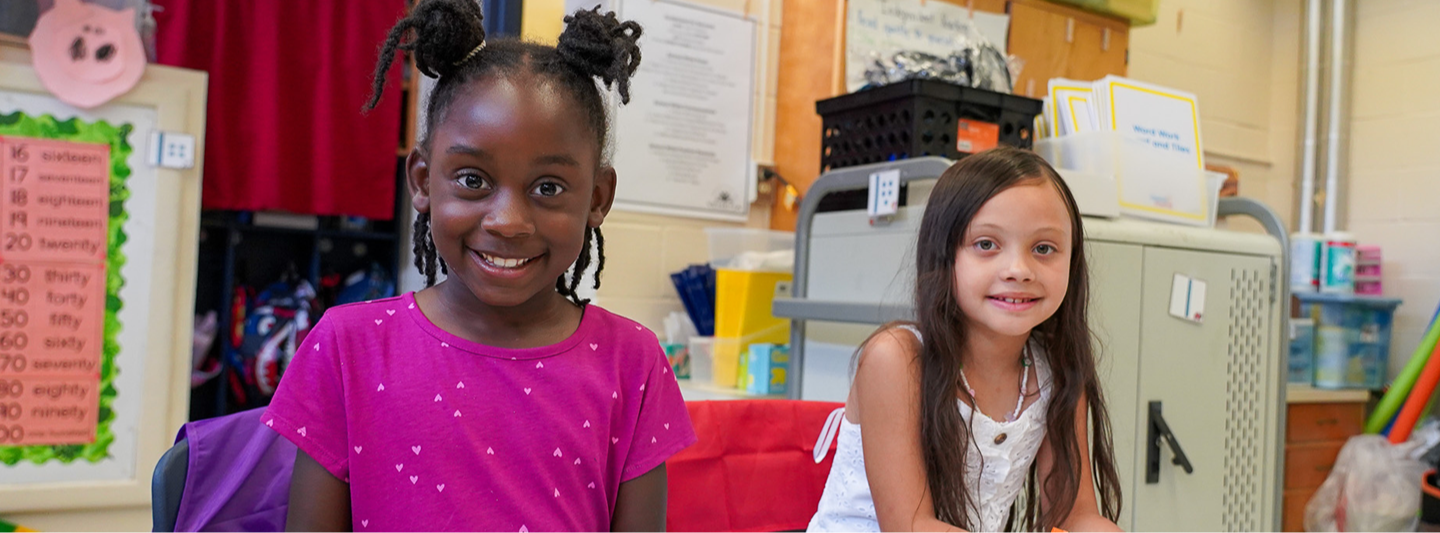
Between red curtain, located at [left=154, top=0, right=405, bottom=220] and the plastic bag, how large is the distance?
3.11 meters

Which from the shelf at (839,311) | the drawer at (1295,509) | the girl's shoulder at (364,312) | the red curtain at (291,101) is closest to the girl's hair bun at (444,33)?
the girl's shoulder at (364,312)

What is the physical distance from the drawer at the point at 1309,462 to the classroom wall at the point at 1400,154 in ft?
2.12

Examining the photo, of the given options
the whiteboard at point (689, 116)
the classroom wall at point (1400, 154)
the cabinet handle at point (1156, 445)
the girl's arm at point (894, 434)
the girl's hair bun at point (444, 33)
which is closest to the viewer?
the girl's hair bun at point (444, 33)

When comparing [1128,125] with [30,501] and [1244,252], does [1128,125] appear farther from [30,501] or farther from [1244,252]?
[30,501]

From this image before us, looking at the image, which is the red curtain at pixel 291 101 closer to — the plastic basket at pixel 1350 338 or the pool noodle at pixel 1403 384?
the plastic basket at pixel 1350 338

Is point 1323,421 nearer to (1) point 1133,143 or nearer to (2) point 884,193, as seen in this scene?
(1) point 1133,143

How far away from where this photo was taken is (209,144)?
9.10 feet

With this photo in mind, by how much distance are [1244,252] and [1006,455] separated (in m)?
1.07

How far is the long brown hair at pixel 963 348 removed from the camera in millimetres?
1173

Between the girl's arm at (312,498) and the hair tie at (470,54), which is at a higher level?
the hair tie at (470,54)

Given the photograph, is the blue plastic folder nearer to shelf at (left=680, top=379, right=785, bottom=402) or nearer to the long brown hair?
shelf at (left=680, top=379, right=785, bottom=402)

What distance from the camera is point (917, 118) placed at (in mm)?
1820

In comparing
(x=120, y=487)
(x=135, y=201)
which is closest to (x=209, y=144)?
(x=135, y=201)

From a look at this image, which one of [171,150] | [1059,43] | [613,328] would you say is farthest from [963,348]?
[171,150]
